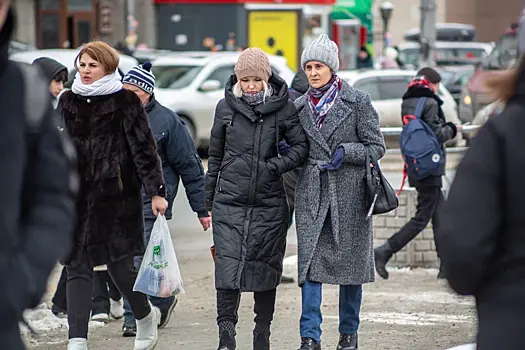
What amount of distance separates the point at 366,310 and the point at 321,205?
1738 mm

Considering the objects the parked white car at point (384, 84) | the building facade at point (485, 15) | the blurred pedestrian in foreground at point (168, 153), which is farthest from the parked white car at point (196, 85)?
the building facade at point (485, 15)

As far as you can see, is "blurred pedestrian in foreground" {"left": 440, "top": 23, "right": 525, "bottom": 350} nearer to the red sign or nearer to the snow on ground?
the snow on ground

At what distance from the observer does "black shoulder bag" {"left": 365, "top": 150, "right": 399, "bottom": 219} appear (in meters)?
6.80

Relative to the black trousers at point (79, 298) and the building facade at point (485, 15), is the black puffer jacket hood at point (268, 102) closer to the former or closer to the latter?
the black trousers at point (79, 298)

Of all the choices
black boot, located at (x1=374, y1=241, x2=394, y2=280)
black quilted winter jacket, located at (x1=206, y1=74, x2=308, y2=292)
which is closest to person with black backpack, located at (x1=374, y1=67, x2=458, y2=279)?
black boot, located at (x1=374, y1=241, x2=394, y2=280)

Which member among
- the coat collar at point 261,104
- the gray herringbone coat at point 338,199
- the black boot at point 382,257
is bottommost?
the black boot at point 382,257

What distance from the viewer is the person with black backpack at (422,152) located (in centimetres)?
939

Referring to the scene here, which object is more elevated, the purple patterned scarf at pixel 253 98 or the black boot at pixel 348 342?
the purple patterned scarf at pixel 253 98

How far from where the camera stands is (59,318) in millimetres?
7984

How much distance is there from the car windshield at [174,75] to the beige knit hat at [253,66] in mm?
14481

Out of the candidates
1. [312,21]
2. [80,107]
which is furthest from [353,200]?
[312,21]

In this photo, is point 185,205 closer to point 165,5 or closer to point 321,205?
point 321,205

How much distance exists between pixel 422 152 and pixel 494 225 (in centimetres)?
636

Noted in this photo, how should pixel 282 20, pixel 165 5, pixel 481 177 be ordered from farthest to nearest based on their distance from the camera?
1. pixel 165 5
2. pixel 282 20
3. pixel 481 177
